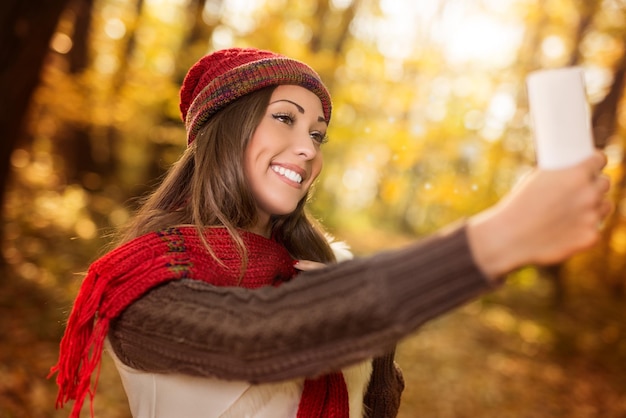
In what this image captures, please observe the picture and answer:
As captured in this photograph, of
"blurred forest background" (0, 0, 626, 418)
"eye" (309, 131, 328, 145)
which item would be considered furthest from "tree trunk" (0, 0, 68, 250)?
"eye" (309, 131, 328, 145)

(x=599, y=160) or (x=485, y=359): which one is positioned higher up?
(x=599, y=160)

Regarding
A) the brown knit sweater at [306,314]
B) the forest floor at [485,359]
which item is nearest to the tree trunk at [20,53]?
the forest floor at [485,359]

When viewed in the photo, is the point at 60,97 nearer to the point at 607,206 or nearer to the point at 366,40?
the point at 366,40

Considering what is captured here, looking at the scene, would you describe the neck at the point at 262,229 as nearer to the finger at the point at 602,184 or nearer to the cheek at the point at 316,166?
the cheek at the point at 316,166

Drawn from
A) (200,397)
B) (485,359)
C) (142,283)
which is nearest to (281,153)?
(142,283)

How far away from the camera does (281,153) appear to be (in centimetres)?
167

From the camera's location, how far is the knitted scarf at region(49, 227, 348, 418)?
4.23 feet

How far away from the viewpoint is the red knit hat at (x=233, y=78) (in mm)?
1625

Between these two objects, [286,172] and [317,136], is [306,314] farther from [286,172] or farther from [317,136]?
[317,136]

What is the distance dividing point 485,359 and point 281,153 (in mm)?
5854

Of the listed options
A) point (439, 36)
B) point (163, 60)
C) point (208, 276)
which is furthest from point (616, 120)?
point (208, 276)

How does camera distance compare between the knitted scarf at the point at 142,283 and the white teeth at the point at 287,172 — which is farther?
the white teeth at the point at 287,172

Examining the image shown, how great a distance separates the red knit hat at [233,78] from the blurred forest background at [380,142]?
8.85ft

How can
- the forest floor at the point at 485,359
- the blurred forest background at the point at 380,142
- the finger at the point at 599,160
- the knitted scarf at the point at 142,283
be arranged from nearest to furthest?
the finger at the point at 599,160 → the knitted scarf at the point at 142,283 → the forest floor at the point at 485,359 → the blurred forest background at the point at 380,142
